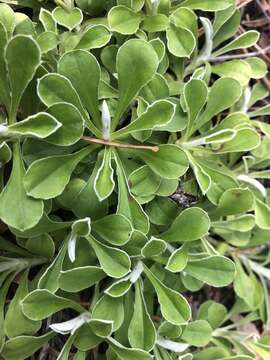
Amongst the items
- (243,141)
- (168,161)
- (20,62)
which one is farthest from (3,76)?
(243,141)

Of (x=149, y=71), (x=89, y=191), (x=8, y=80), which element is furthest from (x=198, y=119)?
(x=8, y=80)

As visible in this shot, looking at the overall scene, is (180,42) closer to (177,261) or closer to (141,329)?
(177,261)

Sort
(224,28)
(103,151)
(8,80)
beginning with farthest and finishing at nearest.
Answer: (224,28) → (103,151) → (8,80)

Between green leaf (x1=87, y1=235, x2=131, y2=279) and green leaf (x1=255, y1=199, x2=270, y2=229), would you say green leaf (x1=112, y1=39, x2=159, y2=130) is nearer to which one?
green leaf (x1=87, y1=235, x2=131, y2=279)

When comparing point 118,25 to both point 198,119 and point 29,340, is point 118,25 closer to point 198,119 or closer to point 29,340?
point 198,119

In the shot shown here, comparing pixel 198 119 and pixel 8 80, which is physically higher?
pixel 8 80

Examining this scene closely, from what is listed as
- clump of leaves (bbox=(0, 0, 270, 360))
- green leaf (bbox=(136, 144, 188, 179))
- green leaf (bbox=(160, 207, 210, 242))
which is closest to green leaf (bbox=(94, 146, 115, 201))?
clump of leaves (bbox=(0, 0, 270, 360))

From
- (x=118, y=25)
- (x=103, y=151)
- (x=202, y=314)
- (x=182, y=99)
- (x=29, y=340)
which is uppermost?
(x=118, y=25)
